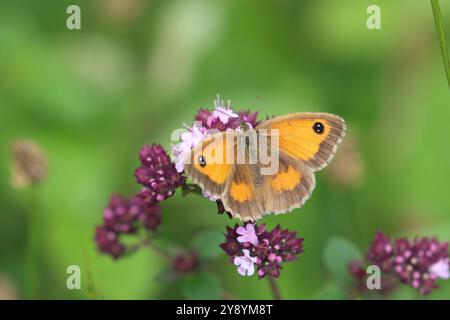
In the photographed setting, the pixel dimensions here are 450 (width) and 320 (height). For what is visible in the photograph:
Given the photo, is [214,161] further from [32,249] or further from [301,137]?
[32,249]

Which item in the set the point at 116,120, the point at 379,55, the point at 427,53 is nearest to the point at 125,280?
the point at 116,120

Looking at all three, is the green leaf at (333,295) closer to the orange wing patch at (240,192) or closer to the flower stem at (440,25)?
the orange wing patch at (240,192)

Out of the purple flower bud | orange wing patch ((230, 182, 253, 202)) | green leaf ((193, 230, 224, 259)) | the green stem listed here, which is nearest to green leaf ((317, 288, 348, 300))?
the purple flower bud

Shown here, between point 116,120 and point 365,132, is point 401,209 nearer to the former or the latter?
point 365,132

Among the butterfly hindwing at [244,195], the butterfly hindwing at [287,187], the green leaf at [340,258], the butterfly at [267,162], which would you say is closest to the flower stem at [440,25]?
the butterfly at [267,162]

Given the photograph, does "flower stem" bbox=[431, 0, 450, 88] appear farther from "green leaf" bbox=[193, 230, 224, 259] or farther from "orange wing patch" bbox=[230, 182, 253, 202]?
"green leaf" bbox=[193, 230, 224, 259]
